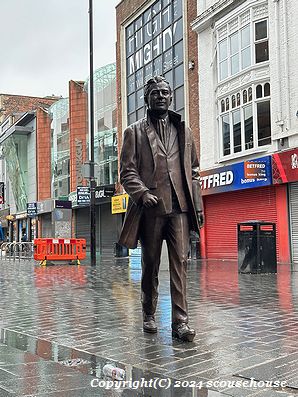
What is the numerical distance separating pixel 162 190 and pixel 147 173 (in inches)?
9.6

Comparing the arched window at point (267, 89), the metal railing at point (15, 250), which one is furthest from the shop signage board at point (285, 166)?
the metal railing at point (15, 250)

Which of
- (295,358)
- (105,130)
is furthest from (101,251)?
(295,358)

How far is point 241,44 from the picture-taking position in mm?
21500

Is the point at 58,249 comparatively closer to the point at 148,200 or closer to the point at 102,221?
the point at 102,221

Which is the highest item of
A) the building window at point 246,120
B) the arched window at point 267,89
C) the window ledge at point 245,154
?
the arched window at point 267,89

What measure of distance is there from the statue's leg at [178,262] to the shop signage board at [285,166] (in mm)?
13812

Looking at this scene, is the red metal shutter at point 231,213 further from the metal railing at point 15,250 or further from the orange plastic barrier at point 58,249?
the metal railing at point 15,250

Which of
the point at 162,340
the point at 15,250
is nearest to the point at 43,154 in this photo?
the point at 15,250

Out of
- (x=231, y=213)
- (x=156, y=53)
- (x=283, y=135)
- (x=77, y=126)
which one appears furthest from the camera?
(x=77, y=126)

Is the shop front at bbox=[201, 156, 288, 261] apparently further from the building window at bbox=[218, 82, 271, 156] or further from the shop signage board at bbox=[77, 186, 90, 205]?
the shop signage board at bbox=[77, 186, 90, 205]

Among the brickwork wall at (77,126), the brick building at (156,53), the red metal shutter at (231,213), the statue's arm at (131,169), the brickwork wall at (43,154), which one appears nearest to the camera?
the statue's arm at (131,169)

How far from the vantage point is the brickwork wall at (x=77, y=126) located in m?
40.4

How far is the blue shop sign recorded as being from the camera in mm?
19688

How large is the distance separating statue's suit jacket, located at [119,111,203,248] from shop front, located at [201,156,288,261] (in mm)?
14690
